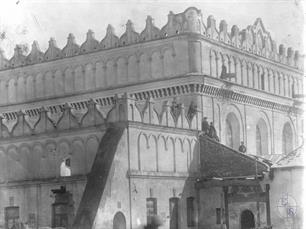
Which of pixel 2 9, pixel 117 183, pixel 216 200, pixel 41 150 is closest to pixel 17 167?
pixel 41 150

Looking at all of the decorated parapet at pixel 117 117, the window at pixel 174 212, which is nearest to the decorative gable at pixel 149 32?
the decorated parapet at pixel 117 117

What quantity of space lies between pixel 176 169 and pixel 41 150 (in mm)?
7900

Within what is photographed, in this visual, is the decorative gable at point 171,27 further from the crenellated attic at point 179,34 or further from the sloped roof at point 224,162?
the sloped roof at point 224,162

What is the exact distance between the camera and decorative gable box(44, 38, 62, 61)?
5194 centimetres

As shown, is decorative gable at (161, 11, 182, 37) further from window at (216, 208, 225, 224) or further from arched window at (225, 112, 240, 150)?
window at (216, 208, 225, 224)

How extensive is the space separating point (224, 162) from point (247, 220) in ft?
11.7

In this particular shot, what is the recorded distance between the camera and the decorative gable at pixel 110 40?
1908 inches

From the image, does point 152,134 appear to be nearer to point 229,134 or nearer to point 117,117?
point 117,117

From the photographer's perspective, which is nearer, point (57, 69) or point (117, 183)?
point (117, 183)

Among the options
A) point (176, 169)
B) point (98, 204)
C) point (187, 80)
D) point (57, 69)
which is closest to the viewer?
point (98, 204)

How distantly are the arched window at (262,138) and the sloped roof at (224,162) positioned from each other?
37.6ft

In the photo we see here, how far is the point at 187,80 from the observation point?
4475 cm

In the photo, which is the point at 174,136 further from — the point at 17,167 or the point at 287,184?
the point at 17,167

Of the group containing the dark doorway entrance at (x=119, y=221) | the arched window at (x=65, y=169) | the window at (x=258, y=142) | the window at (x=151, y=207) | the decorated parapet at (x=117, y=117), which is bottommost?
the dark doorway entrance at (x=119, y=221)
